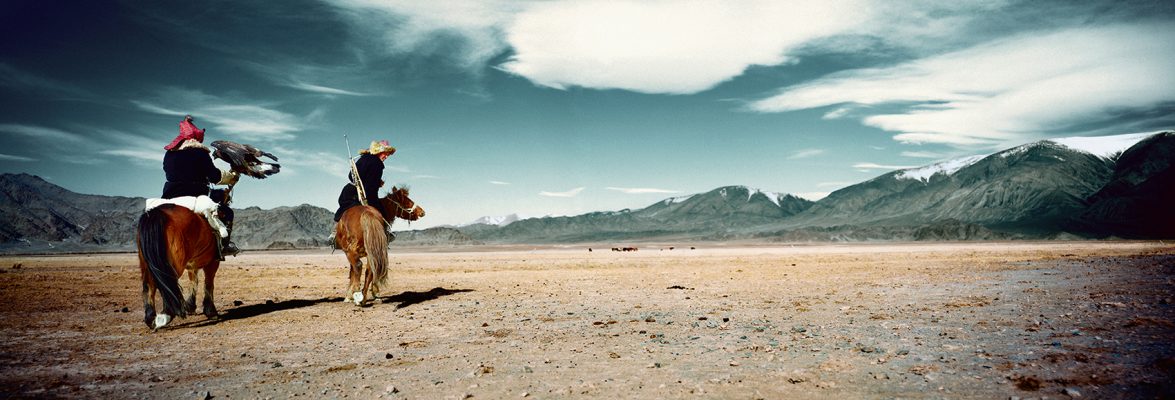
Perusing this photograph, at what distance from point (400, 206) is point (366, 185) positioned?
1.25 meters

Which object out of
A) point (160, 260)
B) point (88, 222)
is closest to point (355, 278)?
point (160, 260)

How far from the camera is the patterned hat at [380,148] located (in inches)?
507

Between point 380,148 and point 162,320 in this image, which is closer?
point 162,320

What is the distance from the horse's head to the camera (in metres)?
13.5

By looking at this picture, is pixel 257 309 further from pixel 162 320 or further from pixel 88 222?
pixel 88 222

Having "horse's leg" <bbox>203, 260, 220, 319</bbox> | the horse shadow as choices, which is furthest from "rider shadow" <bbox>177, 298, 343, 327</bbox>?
"horse's leg" <bbox>203, 260, 220, 319</bbox>

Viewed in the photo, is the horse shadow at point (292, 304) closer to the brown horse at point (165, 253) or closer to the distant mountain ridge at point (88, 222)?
the brown horse at point (165, 253)

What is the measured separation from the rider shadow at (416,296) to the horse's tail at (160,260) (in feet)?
13.2

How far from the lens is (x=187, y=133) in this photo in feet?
33.7

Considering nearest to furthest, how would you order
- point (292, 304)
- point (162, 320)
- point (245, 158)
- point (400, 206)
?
point (162, 320) → point (245, 158) → point (292, 304) → point (400, 206)

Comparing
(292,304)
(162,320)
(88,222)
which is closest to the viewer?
(162,320)

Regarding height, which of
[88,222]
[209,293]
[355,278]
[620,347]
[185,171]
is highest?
[88,222]

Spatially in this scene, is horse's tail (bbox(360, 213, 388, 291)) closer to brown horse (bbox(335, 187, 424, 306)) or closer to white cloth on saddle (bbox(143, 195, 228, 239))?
brown horse (bbox(335, 187, 424, 306))

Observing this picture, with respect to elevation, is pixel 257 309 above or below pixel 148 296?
below
